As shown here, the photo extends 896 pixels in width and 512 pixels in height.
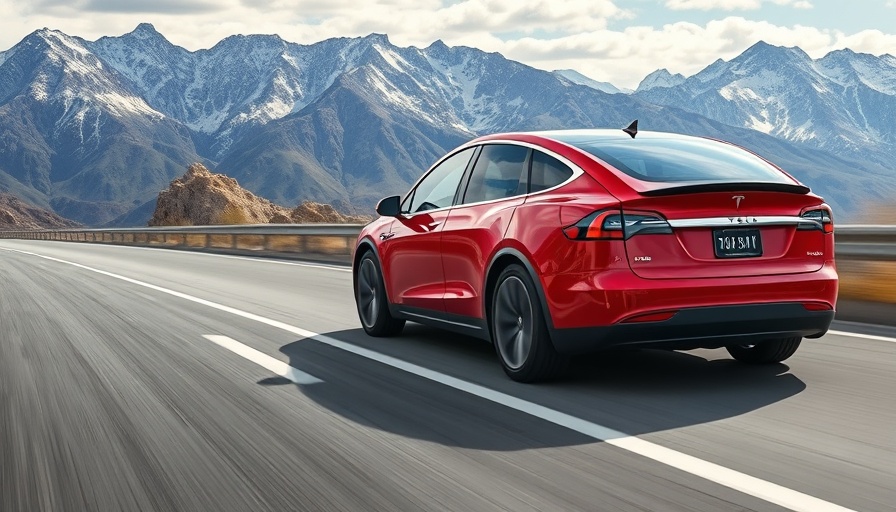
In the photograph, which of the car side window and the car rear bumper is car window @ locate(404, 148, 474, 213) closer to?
the car side window

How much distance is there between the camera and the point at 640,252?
5.80m

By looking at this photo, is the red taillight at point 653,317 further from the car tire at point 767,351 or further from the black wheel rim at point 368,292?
the black wheel rim at point 368,292

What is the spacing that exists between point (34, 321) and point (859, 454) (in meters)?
8.48

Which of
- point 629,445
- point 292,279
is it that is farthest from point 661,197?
point 292,279

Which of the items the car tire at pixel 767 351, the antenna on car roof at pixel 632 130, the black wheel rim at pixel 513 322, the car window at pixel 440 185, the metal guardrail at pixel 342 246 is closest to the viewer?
the black wheel rim at pixel 513 322

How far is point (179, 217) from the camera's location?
7112 cm

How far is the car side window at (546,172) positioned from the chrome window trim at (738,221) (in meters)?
0.83

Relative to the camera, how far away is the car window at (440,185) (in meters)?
7.88

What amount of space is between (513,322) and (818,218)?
1858mm

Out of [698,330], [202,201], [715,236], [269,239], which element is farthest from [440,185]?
[202,201]

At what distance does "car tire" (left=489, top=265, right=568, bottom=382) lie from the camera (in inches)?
247

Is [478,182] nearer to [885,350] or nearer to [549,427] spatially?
[549,427]

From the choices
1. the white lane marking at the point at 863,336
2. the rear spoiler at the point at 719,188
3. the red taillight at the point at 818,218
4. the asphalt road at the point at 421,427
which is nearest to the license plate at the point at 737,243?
the rear spoiler at the point at 719,188

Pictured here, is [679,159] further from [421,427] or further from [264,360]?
[264,360]
